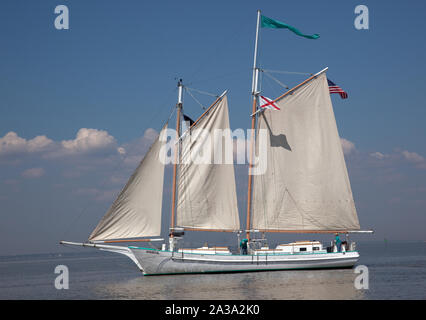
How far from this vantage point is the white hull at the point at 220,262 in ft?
171

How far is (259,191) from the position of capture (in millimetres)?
56438

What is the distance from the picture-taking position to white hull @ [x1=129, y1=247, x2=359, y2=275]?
52094 millimetres

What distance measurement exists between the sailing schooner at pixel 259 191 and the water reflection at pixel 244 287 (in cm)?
203

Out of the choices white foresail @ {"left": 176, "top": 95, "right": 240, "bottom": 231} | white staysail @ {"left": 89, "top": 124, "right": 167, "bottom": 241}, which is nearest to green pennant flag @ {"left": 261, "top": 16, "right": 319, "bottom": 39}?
white foresail @ {"left": 176, "top": 95, "right": 240, "bottom": 231}

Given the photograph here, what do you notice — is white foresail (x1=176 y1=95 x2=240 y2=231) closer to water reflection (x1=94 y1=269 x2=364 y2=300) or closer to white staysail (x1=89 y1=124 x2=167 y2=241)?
white staysail (x1=89 y1=124 x2=167 y2=241)

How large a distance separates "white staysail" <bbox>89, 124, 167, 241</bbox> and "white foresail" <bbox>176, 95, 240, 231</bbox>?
135 inches

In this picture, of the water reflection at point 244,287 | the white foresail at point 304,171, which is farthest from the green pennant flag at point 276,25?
the water reflection at point 244,287

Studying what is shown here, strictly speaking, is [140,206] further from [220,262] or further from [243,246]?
[243,246]

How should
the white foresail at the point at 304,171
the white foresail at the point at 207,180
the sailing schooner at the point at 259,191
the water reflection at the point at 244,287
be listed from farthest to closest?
the white foresail at the point at 304,171 < the white foresail at the point at 207,180 < the sailing schooner at the point at 259,191 < the water reflection at the point at 244,287

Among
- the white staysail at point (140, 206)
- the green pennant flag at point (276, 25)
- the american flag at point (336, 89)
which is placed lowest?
the white staysail at point (140, 206)

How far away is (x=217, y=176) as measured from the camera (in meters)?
54.7

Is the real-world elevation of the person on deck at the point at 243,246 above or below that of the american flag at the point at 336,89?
below

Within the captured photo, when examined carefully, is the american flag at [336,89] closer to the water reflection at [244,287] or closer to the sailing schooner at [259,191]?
the sailing schooner at [259,191]
